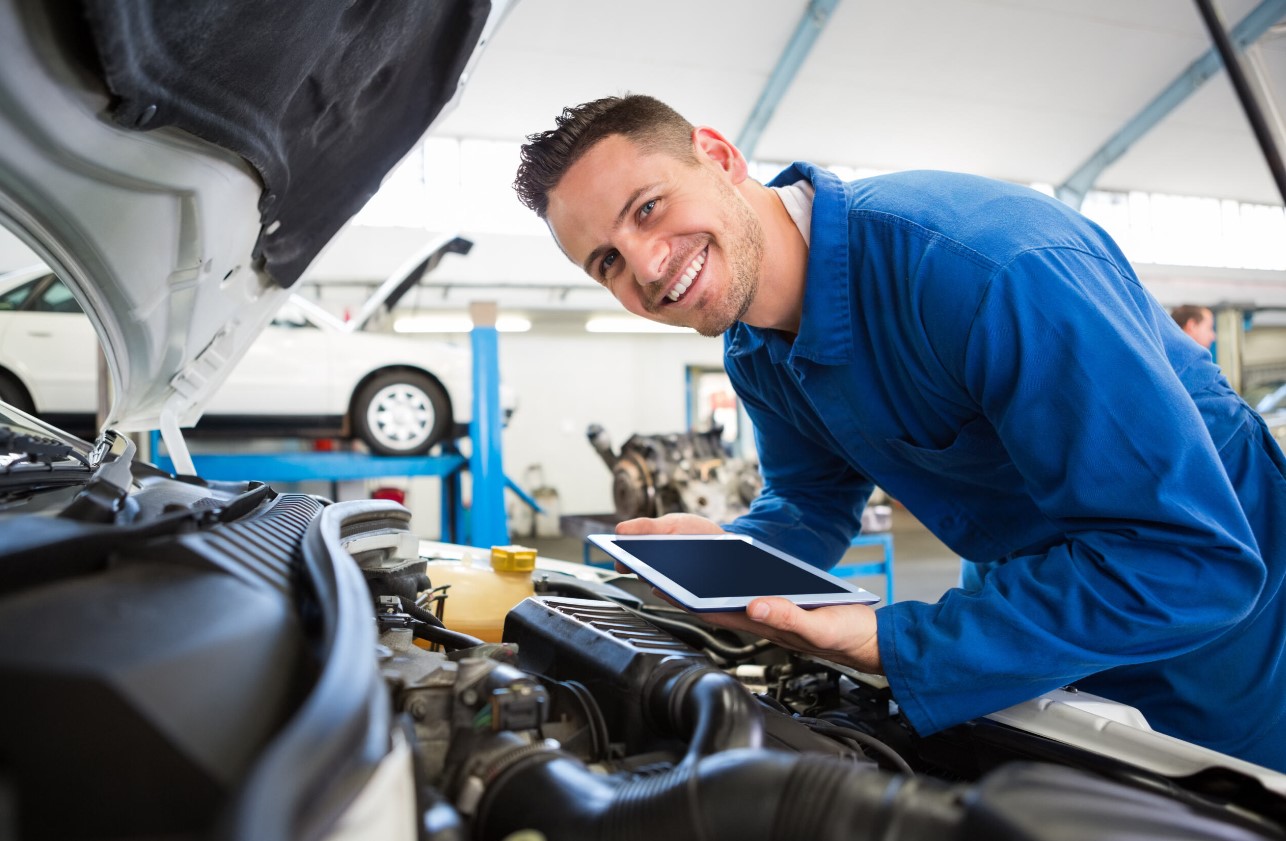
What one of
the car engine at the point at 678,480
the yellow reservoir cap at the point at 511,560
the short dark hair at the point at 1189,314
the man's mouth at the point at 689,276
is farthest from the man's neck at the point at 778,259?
the short dark hair at the point at 1189,314

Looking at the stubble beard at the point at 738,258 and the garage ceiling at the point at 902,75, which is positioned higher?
the garage ceiling at the point at 902,75

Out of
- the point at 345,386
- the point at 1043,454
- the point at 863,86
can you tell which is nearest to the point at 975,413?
the point at 1043,454

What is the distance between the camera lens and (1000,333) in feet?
3.15

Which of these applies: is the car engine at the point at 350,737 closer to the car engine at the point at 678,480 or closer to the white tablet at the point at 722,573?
the white tablet at the point at 722,573

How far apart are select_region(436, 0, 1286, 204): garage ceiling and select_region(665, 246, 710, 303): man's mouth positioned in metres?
6.84

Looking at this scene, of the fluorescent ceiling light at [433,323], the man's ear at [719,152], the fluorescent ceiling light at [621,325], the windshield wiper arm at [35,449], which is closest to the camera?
the windshield wiper arm at [35,449]

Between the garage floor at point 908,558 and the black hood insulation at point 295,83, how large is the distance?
355 centimetres

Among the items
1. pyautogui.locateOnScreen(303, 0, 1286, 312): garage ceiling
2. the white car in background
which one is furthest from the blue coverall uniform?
pyautogui.locateOnScreen(303, 0, 1286, 312): garage ceiling

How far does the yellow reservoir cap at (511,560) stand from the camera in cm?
156

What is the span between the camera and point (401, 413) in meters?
4.55

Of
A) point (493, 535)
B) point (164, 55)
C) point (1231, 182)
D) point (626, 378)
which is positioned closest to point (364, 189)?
point (164, 55)

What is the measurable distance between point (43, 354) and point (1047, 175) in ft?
35.1

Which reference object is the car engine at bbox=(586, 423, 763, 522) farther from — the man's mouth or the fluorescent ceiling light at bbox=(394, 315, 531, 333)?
the fluorescent ceiling light at bbox=(394, 315, 531, 333)

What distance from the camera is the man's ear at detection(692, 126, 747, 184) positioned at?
138 cm
